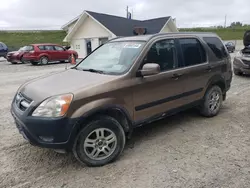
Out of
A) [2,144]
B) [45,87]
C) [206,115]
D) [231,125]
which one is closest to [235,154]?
[231,125]

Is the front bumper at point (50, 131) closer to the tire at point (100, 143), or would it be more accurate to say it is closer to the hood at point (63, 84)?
the tire at point (100, 143)

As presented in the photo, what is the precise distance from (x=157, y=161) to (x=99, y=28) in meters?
22.8

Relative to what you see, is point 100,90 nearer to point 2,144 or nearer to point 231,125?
point 2,144

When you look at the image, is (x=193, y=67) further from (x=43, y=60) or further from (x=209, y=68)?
(x=43, y=60)

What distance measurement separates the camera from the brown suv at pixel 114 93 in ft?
9.81

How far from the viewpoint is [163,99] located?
4.01m

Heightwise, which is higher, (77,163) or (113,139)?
(113,139)

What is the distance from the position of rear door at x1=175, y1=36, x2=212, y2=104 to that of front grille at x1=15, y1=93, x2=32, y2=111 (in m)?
2.63

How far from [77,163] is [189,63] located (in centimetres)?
267

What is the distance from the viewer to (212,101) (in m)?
5.12

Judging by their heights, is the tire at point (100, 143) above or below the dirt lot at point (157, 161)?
above

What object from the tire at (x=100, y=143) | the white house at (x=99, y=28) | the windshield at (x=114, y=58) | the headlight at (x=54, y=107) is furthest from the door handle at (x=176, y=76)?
the white house at (x=99, y=28)

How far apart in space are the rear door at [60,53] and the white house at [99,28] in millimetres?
5297

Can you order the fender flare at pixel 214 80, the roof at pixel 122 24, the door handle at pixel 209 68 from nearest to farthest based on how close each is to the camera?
the door handle at pixel 209 68 → the fender flare at pixel 214 80 → the roof at pixel 122 24
